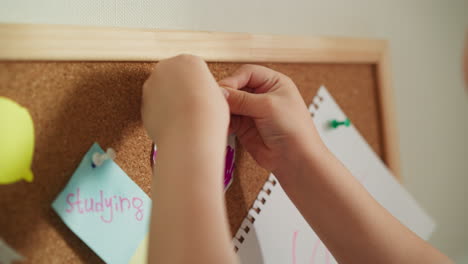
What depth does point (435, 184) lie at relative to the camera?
73cm

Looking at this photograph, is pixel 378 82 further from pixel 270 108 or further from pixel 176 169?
pixel 176 169

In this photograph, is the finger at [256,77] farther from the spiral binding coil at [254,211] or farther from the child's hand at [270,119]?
the spiral binding coil at [254,211]

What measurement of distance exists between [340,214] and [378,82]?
0.95 ft

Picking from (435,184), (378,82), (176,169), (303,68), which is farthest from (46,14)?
(435,184)

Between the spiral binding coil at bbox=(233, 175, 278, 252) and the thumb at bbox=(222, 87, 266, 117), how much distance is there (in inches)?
4.6

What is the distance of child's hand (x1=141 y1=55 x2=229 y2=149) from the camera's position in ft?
1.00

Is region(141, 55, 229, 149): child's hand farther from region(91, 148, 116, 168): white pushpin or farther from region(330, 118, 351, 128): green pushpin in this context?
region(330, 118, 351, 128): green pushpin

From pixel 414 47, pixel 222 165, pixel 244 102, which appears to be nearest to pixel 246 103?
pixel 244 102

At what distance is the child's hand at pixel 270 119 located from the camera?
15.4 inches

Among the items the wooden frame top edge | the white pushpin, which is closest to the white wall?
the wooden frame top edge

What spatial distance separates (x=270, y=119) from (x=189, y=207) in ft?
0.53

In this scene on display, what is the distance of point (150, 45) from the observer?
0.37 metres

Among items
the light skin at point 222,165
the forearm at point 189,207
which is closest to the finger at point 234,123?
the light skin at point 222,165

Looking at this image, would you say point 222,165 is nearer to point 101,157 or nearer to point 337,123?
point 101,157
